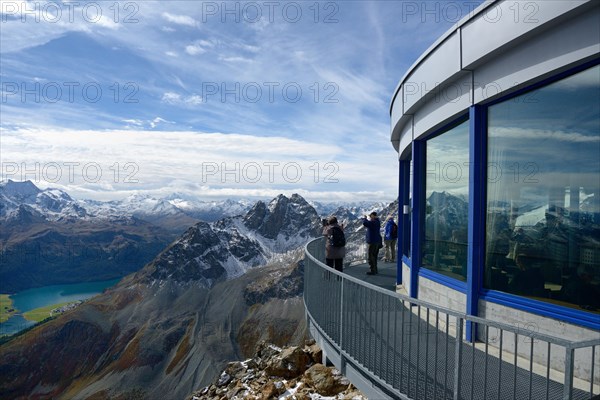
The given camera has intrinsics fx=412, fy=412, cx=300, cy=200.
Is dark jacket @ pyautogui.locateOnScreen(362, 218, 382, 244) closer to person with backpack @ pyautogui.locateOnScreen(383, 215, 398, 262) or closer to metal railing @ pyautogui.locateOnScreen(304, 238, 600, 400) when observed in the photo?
person with backpack @ pyautogui.locateOnScreen(383, 215, 398, 262)

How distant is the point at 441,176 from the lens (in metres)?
8.32

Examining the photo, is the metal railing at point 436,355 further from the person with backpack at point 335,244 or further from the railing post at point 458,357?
the person with backpack at point 335,244

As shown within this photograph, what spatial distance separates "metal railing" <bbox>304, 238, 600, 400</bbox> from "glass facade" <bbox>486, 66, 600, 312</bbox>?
829mm

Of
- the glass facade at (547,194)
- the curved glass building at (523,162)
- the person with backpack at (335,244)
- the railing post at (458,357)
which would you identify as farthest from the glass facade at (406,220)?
the railing post at (458,357)

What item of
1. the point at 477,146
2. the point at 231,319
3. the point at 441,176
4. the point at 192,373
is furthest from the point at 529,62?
the point at 231,319

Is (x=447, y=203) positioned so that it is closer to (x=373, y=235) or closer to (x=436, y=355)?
(x=436, y=355)

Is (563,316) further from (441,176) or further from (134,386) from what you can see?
(134,386)

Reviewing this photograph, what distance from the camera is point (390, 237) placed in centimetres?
1488

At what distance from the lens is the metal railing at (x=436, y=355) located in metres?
4.40

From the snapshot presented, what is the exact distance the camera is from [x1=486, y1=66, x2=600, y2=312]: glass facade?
5176 millimetres

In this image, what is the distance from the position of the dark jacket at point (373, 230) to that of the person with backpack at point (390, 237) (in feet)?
5.44

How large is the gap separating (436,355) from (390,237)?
10.7m

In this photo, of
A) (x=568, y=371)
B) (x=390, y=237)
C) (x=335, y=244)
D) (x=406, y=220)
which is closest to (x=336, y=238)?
(x=335, y=244)

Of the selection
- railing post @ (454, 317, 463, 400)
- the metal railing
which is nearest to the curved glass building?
the metal railing
